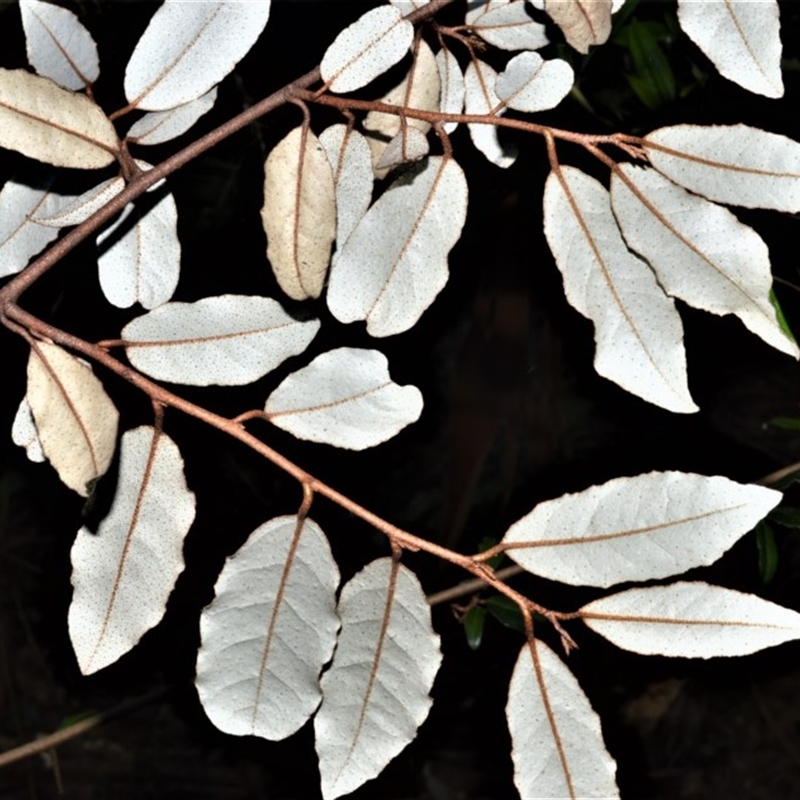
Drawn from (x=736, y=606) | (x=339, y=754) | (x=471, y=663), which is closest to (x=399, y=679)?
(x=339, y=754)

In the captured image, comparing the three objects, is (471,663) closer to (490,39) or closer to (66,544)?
(66,544)

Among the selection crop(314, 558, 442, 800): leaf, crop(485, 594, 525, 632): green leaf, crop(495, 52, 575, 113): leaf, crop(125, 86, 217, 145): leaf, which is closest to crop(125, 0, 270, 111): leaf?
crop(125, 86, 217, 145): leaf

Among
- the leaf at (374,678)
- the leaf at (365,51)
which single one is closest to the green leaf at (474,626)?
the leaf at (374,678)

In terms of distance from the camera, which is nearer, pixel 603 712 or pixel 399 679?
pixel 399 679

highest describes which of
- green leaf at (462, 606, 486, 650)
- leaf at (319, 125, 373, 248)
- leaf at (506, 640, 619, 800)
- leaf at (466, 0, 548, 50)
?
leaf at (466, 0, 548, 50)

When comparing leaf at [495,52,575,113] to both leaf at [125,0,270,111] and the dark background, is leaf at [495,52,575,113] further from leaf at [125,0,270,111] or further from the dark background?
the dark background

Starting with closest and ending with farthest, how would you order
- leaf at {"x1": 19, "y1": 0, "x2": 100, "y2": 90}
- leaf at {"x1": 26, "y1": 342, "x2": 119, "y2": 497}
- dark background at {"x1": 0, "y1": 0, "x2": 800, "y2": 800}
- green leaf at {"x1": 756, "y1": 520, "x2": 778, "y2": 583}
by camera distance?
leaf at {"x1": 26, "y1": 342, "x2": 119, "y2": 497}
leaf at {"x1": 19, "y1": 0, "x2": 100, "y2": 90}
green leaf at {"x1": 756, "y1": 520, "x2": 778, "y2": 583}
dark background at {"x1": 0, "y1": 0, "x2": 800, "y2": 800}

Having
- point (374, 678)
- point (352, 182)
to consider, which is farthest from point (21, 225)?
point (374, 678)
